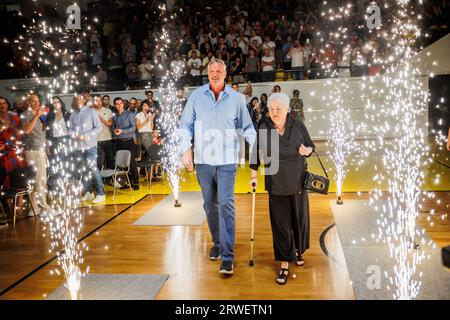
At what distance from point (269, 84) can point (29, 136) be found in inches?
308

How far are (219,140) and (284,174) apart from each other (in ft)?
2.02

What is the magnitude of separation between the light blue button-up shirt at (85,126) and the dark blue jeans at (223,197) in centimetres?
313

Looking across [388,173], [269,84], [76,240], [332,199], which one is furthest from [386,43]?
[76,240]

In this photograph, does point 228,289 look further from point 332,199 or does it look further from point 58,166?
point 58,166

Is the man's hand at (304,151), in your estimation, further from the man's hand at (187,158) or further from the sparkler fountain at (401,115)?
the sparkler fountain at (401,115)

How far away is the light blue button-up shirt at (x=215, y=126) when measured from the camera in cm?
358

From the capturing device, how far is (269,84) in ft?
40.0

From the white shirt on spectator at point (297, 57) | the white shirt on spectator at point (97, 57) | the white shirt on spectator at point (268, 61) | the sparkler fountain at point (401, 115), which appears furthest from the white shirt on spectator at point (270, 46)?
the white shirt on spectator at point (97, 57)

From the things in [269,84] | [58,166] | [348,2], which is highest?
[348,2]

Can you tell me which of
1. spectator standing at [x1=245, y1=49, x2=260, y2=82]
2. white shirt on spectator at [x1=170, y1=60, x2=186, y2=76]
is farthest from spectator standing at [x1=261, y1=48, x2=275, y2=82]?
white shirt on spectator at [x1=170, y1=60, x2=186, y2=76]

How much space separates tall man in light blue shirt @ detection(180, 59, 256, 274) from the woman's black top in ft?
0.67

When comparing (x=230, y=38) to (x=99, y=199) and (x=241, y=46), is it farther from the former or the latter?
(x=99, y=199)

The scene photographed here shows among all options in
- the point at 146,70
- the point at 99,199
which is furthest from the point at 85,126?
the point at 146,70
